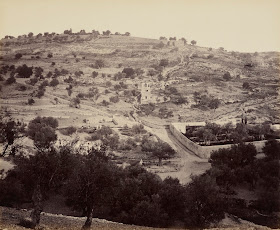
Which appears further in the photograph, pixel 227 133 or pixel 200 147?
pixel 227 133

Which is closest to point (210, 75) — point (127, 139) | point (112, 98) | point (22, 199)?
point (112, 98)

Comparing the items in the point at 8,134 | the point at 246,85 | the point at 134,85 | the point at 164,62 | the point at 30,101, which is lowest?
the point at 8,134

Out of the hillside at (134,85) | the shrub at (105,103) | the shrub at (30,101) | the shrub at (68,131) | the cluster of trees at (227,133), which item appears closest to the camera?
the cluster of trees at (227,133)

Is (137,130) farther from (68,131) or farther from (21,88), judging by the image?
(21,88)

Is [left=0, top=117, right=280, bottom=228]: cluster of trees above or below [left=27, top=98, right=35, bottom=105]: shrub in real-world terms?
below

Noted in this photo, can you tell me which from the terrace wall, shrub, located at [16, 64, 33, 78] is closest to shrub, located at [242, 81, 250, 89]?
the terrace wall

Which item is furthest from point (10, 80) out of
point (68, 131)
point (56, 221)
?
point (56, 221)

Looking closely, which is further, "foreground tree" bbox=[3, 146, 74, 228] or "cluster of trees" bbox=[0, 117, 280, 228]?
"cluster of trees" bbox=[0, 117, 280, 228]

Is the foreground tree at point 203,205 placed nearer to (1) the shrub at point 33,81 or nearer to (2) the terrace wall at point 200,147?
(2) the terrace wall at point 200,147

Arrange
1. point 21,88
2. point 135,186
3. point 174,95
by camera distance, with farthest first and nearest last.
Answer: point 174,95
point 21,88
point 135,186

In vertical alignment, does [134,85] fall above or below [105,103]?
above

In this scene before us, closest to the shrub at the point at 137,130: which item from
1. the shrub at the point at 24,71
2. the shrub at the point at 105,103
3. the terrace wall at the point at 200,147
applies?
the terrace wall at the point at 200,147

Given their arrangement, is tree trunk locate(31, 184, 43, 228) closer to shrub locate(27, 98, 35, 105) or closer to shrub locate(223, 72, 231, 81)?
shrub locate(27, 98, 35, 105)
